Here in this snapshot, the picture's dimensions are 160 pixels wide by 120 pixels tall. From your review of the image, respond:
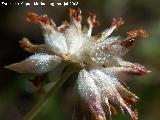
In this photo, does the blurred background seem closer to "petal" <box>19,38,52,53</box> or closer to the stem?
"petal" <box>19,38,52,53</box>

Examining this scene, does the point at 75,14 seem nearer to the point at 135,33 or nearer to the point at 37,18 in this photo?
the point at 37,18

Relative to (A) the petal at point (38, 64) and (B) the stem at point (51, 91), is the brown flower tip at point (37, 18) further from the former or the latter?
(B) the stem at point (51, 91)

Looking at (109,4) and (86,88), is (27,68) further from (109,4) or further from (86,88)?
(109,4)

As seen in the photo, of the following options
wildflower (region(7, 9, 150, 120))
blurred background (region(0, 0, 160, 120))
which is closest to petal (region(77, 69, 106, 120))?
wildflower (region(7, 9, 150, 120))

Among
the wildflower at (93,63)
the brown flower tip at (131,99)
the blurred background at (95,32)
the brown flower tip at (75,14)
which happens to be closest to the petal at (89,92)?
the wildflower at (93,63)

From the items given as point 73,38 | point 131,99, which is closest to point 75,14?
point 73,38

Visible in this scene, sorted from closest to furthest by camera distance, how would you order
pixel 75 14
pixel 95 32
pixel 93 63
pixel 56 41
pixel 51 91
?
pixel 51 91, pixel 93 63, pixel 56 41, pixel 75 14, pixel 95 32
